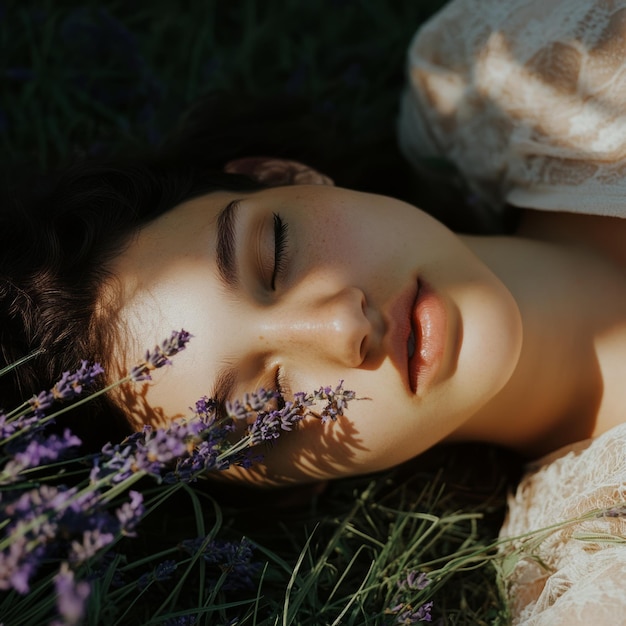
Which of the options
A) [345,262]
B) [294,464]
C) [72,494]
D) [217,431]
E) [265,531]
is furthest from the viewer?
[265,531]

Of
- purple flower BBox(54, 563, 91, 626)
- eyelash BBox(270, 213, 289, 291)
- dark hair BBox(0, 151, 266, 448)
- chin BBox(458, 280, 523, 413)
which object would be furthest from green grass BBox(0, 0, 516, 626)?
purple flower BBox(54, 563, 91, 626)

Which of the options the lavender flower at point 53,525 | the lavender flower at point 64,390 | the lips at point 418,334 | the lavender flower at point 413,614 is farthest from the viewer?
the lips at point 418,334

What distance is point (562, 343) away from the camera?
1941 mm

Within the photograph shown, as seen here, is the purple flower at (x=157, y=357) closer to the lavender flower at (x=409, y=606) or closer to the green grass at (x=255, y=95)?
the lavender flower at (x=409, y=606)

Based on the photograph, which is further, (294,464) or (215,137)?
(215,137)

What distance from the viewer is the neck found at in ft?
6.33

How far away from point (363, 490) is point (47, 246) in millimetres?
1313

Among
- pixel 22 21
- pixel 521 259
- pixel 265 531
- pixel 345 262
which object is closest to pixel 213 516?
pixel 265 531

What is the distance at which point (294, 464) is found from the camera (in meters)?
1.75

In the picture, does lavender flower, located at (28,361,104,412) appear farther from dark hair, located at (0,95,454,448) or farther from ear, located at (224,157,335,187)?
ear, located at (224,157,335,187)

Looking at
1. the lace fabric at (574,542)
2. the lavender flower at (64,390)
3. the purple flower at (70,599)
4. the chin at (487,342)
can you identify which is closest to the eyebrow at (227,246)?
the lavender flower at (64,390)

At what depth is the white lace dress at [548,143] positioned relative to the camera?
1.64m

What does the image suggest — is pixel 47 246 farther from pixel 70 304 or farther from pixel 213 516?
pixel 213 516

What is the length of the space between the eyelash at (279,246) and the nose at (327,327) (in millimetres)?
104
